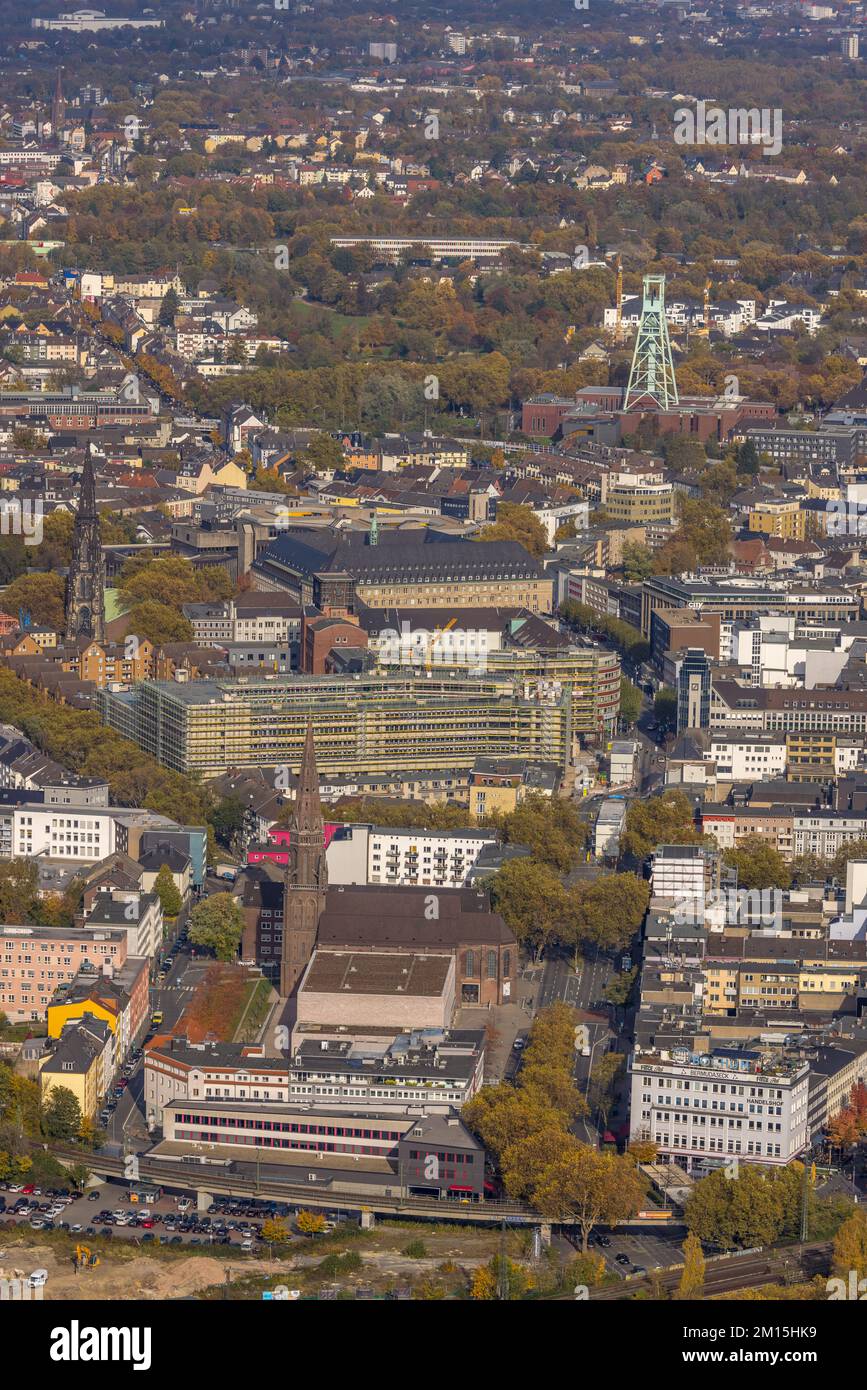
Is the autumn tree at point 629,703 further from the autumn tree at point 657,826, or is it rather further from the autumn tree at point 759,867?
the autumn tree at point 759,867

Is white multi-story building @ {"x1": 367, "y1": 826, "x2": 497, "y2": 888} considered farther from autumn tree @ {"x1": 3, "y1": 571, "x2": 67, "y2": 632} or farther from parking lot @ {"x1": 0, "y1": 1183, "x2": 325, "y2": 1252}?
autumn tree @ {"x1": 3, "y1": 571, "x2": 67, "y2": 632}

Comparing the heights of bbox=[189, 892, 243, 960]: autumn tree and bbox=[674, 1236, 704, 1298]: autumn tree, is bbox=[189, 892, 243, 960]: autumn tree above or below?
below

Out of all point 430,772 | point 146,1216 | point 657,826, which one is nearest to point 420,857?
point 657,826

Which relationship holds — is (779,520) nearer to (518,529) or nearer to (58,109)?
(518,529)

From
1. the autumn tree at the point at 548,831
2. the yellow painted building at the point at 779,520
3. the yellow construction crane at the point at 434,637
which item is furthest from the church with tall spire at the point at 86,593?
the yellow painted building at the point at 779,520

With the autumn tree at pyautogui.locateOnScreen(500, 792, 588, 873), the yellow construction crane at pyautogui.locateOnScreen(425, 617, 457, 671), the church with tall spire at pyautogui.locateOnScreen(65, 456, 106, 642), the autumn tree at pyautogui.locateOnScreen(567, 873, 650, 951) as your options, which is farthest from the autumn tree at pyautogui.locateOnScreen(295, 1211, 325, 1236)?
the church with tall spire at pyautogui.locateOnScreen(65, 456, 106, 642)
